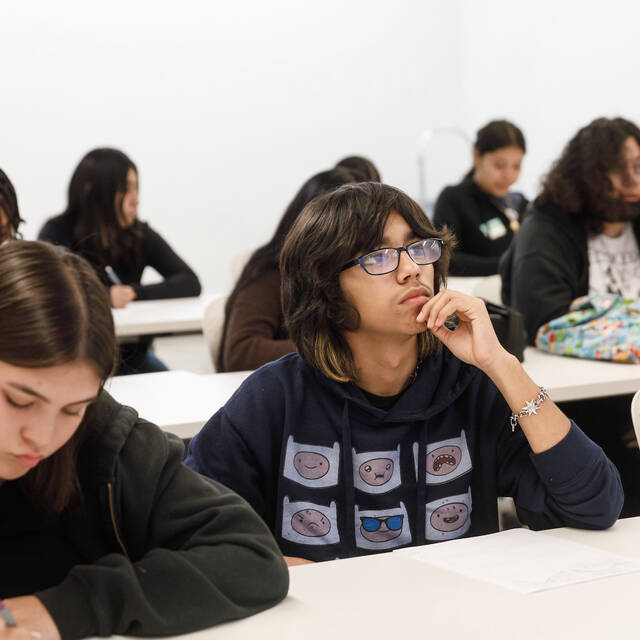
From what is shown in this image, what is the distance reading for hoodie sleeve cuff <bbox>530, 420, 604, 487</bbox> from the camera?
1.43 metres

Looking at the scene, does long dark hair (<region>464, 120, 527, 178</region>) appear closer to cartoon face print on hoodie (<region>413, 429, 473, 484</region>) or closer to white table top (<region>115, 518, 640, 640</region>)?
cartoon face print on hoodie (<region>413, 429, 473, 484</region>)

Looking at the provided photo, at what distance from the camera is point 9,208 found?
96.4 inches

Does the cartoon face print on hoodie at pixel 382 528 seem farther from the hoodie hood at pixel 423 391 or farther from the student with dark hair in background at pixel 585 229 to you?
the student with dark hair in background at pixel 585 229

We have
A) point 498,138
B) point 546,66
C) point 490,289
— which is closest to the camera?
point 490,289

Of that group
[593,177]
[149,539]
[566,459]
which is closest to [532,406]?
[566,459]

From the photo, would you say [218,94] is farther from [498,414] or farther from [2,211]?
[498,414]

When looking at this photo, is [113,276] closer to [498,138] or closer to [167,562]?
[498,138]

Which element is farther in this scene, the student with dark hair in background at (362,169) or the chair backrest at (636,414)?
the student with dark hair in background at (362,169)

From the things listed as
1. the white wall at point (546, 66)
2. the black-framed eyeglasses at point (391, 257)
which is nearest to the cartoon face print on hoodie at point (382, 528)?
the black-framed eyeglasses at point (391, 257)

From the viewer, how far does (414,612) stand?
1105 millimetres

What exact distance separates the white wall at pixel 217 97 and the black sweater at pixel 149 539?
17.9 feet

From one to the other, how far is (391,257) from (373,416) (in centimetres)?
28

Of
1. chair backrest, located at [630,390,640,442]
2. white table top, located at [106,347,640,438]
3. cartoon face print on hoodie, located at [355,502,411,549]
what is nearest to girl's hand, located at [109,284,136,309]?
white table top, located at [106,347,640,438]

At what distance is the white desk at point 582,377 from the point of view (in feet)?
7.48
